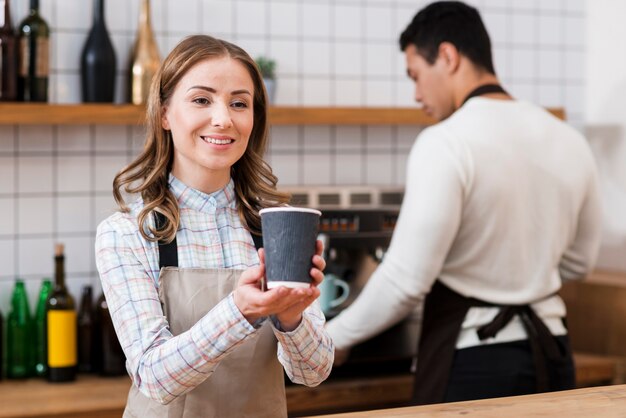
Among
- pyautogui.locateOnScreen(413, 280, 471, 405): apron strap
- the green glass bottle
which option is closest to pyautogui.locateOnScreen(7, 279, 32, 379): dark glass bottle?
the green glass bottle

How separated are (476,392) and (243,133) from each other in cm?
106

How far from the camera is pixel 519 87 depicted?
10.6 feet

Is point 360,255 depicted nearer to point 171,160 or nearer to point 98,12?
point 98,12

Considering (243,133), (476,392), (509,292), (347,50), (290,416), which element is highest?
(347,50)

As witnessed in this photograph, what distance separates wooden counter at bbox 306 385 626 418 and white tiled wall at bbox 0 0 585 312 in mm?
1282

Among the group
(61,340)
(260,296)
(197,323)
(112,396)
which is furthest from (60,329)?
(260,296)

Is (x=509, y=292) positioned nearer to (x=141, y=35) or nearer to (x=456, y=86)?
(x=456, y=86)

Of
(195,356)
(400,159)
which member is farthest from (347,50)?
(195,356)

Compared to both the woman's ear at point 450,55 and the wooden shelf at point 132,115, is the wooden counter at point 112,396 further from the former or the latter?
the woman's ear at point 450,55

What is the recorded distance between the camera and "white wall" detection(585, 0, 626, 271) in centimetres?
315

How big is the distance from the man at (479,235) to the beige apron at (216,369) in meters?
0.74

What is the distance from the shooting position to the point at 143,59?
263 centimetres

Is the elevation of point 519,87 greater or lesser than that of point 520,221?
greater

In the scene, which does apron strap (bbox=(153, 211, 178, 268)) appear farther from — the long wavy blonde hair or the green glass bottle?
the green glass bottle
